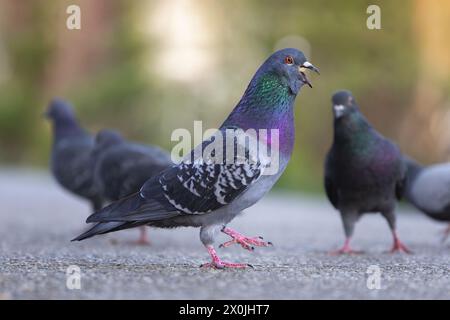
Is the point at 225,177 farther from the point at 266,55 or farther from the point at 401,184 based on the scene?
the point at 266,55

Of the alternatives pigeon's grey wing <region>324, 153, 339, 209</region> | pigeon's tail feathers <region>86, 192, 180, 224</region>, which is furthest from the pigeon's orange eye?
pigeon's grey wing <region>324, 153, 339, 209</region>

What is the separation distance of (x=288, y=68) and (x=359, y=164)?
1567 mm

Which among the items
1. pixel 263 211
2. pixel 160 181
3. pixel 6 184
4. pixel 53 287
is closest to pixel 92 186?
pixel 160 181

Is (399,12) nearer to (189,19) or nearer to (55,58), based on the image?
(189,19)

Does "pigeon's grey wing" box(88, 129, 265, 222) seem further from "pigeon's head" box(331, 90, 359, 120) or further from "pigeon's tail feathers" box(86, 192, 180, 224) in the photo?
"pigeon's head" box(331, 90, 359, 120)

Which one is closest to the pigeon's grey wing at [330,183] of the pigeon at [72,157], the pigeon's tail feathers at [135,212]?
the pigeon's tail feathers at [135,212]

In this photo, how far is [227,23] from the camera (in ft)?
75.1

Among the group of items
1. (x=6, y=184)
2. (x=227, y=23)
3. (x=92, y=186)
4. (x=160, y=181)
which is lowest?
(x=6, y=184)

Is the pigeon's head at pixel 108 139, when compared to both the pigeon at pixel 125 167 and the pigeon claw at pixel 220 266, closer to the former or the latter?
the pigeon at pixel 125 167

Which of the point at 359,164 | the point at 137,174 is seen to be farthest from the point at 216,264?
the point at 137,174

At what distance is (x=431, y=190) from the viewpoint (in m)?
7.79

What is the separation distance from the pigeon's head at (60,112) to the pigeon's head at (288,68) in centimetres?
486

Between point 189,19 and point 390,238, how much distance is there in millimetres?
15069

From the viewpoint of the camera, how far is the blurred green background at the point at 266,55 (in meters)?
20.3
